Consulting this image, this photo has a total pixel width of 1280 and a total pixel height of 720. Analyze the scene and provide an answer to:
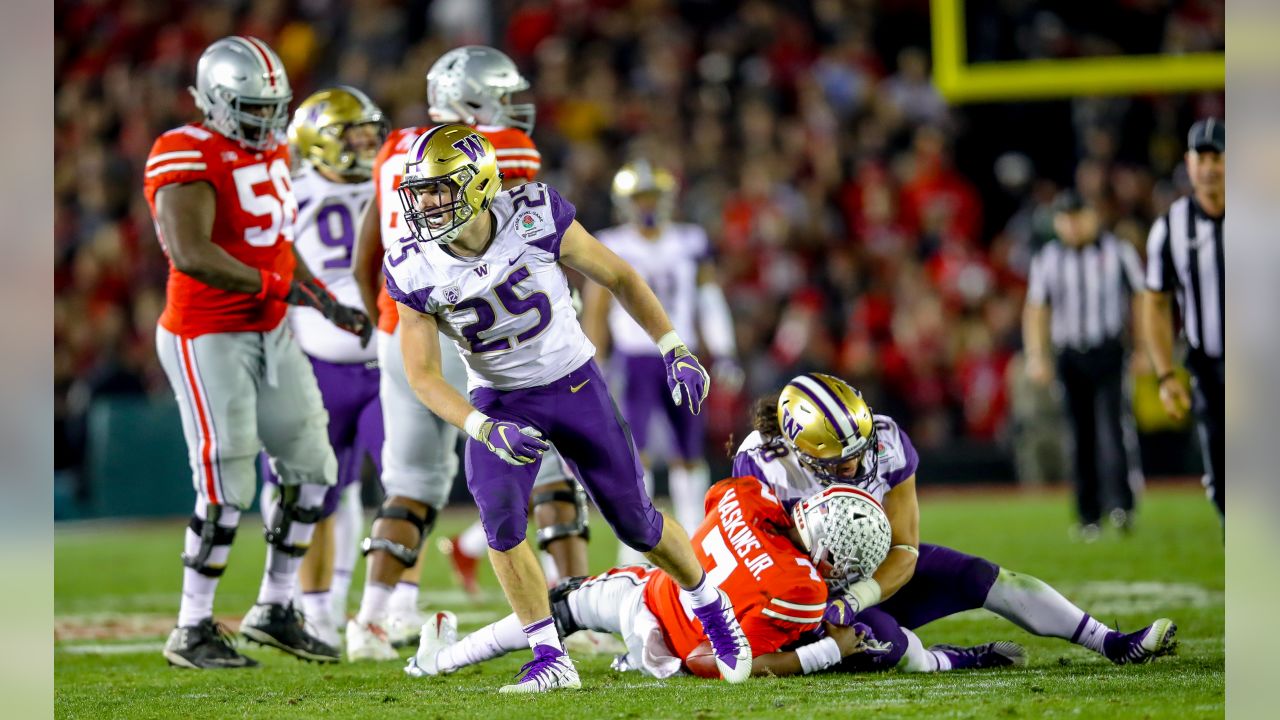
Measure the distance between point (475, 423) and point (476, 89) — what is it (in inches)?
74.7

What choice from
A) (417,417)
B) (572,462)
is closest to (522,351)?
(572,462)

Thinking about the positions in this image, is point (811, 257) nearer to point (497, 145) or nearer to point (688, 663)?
point (497, 145)

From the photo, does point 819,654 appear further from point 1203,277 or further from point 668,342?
point 1203,277

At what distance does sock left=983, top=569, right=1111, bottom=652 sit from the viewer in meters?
4.84

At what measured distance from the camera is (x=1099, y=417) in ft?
32.7

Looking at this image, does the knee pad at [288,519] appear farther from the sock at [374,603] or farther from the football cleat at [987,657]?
the football cleat at [987,657]

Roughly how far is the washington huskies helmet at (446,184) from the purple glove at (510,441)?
1.92 ft

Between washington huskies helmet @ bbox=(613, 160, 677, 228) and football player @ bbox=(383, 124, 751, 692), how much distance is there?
14.0ft

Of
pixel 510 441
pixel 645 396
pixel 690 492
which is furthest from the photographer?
pixel 645 396

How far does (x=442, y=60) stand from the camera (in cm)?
593

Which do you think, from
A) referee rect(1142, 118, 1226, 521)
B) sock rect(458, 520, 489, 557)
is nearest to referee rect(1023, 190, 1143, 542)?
referee rect(1142, 118, 1226, 521)
